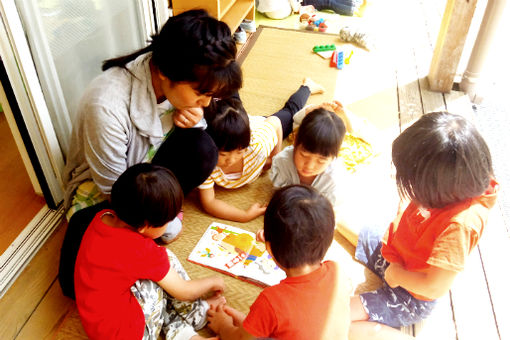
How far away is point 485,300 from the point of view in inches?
54.6

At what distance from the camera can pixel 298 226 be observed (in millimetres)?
952

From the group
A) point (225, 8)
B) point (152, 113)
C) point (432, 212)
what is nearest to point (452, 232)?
point (432, 212)

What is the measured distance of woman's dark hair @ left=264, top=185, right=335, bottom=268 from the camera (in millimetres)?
952

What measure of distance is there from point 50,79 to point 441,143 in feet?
4.23

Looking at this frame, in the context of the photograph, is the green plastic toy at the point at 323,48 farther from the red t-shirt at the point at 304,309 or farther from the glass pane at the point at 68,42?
the red t-shirt at the point at 304,309

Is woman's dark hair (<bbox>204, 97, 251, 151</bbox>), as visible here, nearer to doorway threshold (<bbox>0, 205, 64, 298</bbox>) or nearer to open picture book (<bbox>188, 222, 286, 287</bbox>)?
open picture book (<bbox>188, 222, 286, 287</bbox>)

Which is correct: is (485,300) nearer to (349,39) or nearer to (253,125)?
(253,125)

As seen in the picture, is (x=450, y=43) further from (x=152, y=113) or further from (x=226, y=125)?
(x=152, y=113)

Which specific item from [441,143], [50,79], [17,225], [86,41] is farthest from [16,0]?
[441,143]

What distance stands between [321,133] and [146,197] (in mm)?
682

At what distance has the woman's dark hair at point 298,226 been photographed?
0.95m

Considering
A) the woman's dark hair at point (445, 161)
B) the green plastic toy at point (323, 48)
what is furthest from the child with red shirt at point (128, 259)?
the green plastic toy at point (323, 48)

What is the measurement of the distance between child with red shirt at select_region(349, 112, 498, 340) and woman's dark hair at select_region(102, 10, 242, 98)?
0.53 metres

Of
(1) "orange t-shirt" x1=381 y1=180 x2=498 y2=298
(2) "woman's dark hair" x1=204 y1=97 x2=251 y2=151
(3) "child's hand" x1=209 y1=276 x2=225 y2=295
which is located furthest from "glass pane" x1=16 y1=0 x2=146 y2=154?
(1) "orange t-shirt" x1=381 y1=180 x2=498 y2=298
